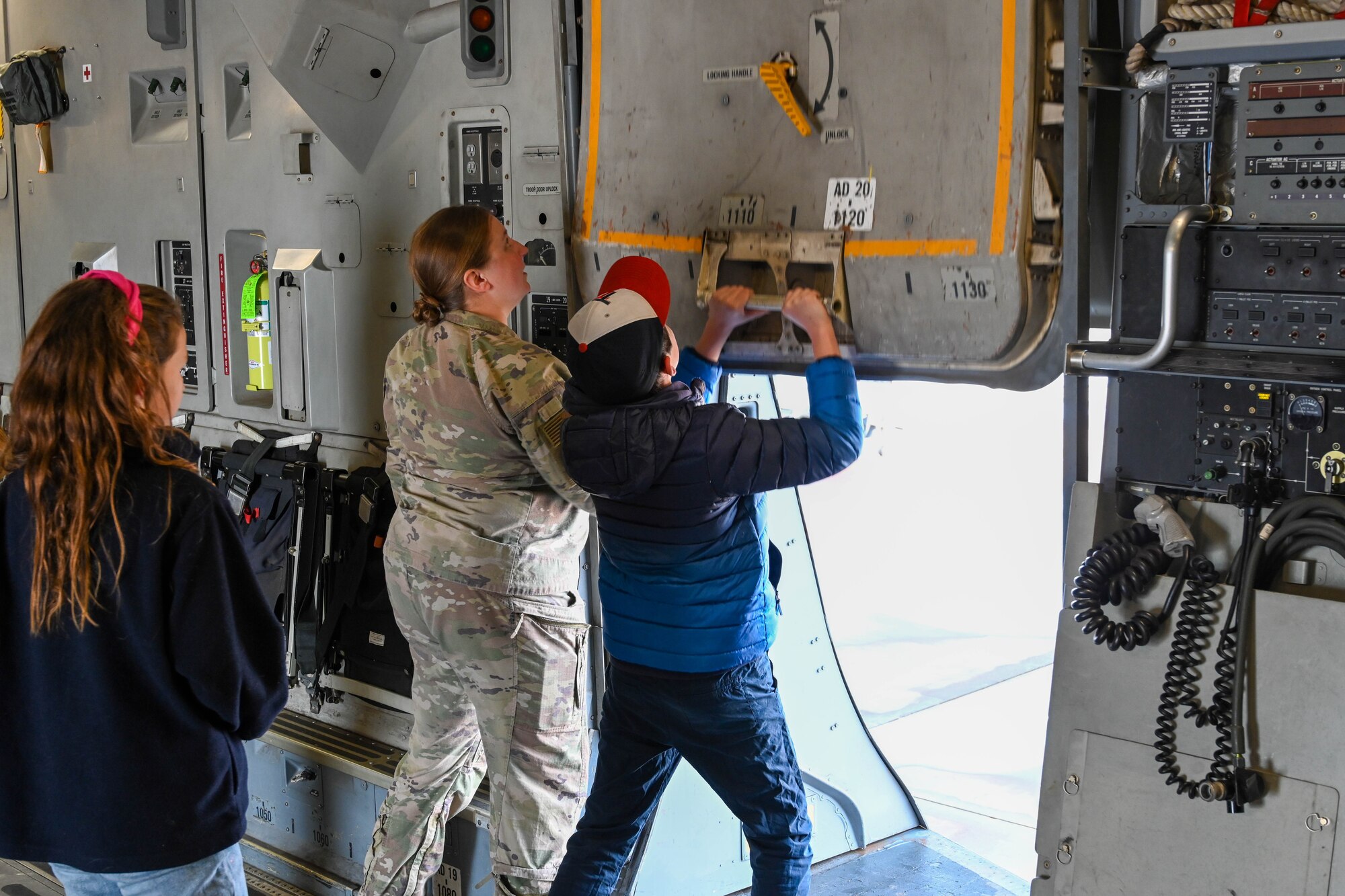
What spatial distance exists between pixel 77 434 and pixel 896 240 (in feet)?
6.15

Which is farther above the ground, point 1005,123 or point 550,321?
point 1005,123

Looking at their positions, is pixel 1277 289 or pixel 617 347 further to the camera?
pixel 617 347

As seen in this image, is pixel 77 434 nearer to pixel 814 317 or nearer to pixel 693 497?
pixel 693 497

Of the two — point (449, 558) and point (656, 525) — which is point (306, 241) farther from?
point (656, 525)

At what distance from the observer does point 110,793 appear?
2311 millimetres

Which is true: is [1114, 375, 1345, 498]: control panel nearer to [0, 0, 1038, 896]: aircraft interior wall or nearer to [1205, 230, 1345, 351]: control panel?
[1205, 230, 1345, 351]: control panel

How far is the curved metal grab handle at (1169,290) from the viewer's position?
248cm

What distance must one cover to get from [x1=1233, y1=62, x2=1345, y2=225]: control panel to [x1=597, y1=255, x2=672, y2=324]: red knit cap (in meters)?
1.27

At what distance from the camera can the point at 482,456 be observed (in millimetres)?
3418

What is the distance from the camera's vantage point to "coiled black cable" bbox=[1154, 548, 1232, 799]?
8.38 feet

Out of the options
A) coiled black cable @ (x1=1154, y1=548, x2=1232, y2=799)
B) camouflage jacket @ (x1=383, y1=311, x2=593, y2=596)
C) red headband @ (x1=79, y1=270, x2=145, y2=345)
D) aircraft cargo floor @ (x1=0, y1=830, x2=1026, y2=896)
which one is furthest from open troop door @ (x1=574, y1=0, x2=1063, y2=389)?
aircraft cargo floor @ (x1=0, y1=830, x2=1026, y2=896)

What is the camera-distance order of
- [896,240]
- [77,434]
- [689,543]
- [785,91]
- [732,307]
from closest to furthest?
[77,434]
[689,543]
[896,240]
[785,91]
[732,307]

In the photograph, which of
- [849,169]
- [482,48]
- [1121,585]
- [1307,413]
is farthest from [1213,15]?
[482,48]

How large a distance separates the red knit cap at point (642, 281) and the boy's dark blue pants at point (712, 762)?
901 millimetres
